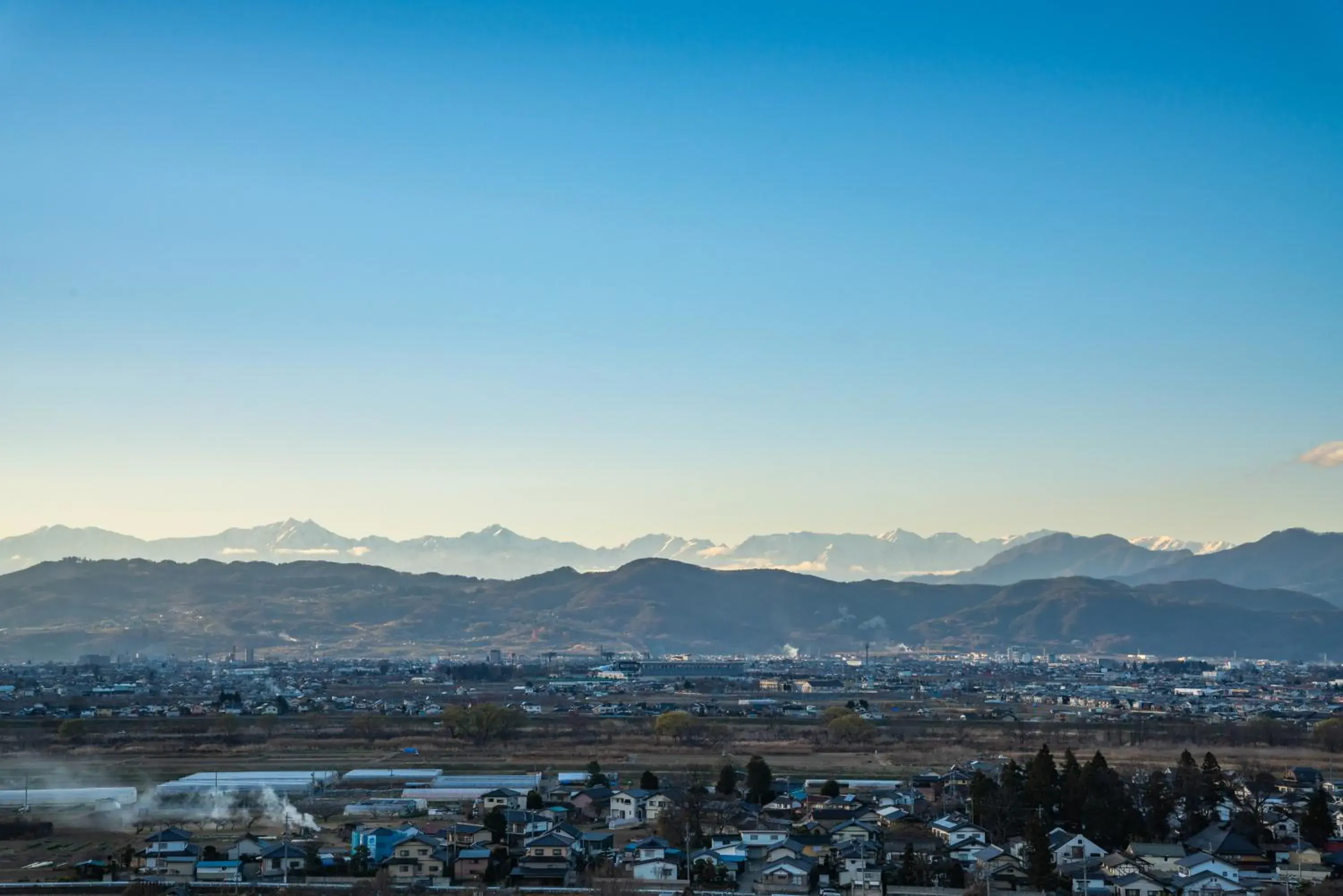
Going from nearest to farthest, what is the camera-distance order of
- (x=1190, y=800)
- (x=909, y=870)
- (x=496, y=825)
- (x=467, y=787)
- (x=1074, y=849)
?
1. (x=909, y=870)
2. (x=1074, y=849)
3. (x=496, y=825)
4. (x=1190, y=800)
5. (x=467, y=787)

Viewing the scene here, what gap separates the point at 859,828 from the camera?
20.5 meters

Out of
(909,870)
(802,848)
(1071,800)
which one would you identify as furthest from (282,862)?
(1071,800)

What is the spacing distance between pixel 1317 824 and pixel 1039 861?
4.24 meters

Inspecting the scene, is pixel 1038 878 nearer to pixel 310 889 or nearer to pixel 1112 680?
pixel 310 889

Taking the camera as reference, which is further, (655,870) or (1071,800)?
(1071,800)

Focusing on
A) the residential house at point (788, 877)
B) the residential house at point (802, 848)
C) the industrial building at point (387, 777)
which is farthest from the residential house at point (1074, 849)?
the industrial building at point (387, 777)

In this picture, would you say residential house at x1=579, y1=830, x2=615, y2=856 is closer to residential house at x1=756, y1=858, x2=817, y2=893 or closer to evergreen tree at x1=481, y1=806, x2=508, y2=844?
evergreen tree at x1=481, y1=806, x2=508, y2=844

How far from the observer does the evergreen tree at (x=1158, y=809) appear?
20.4 m

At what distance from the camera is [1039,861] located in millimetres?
17812

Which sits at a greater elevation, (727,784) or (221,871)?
(727,784)

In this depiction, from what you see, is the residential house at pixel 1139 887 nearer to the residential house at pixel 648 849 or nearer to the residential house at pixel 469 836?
the residential house at pixel 648 849

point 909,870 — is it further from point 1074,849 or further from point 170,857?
point 170,857

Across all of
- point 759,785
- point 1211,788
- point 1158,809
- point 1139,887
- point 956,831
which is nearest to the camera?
point 1139,887

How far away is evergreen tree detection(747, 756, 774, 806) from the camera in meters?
23.9
